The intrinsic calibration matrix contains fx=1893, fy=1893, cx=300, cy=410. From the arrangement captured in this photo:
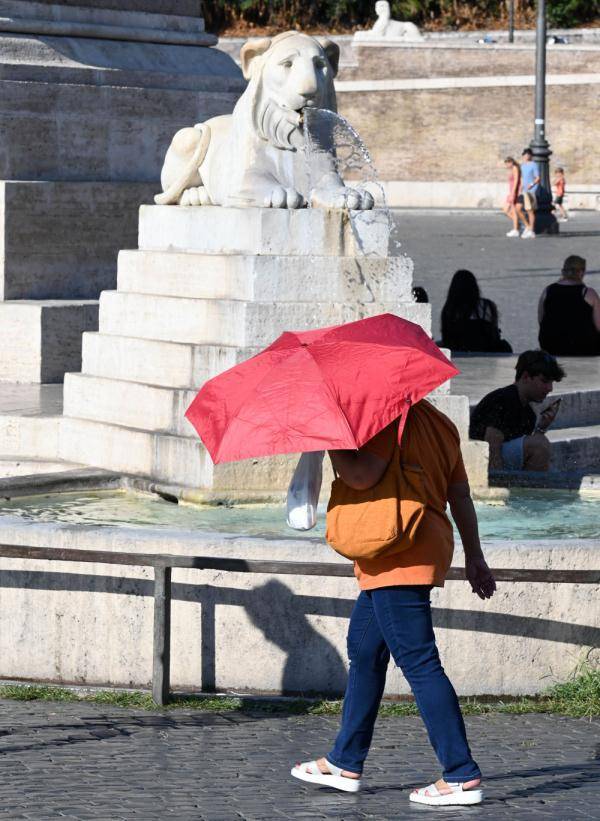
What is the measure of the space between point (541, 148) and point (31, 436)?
2728 centimetres

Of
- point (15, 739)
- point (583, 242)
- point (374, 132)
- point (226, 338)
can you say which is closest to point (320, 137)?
point (226, 338)

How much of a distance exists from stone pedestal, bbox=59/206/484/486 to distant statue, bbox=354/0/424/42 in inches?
1757

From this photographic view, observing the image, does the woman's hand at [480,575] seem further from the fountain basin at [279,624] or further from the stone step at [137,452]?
the stone step at [137,452]

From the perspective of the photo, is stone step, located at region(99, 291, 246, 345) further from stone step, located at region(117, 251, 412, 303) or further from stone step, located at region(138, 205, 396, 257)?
stone step, located at region(138, 205, 396, 257)

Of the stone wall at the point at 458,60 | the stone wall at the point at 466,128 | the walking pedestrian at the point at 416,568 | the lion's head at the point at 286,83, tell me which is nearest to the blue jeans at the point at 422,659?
the walking pedestrian at the point at 416,568

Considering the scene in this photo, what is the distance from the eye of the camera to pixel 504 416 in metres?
9.59

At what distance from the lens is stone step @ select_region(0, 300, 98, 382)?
1135 centimetres

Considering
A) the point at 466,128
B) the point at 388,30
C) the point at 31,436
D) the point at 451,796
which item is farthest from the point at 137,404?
the point at 388,30

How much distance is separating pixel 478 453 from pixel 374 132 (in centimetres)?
4227

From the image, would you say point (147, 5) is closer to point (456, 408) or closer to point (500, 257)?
point (456, 408)

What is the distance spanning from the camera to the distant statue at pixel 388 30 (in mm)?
52781

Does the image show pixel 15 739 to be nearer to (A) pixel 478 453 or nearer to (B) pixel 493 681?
(B) pixel 493 681

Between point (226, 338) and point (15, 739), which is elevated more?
point (226, 338)

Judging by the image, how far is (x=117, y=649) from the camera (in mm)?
6797
